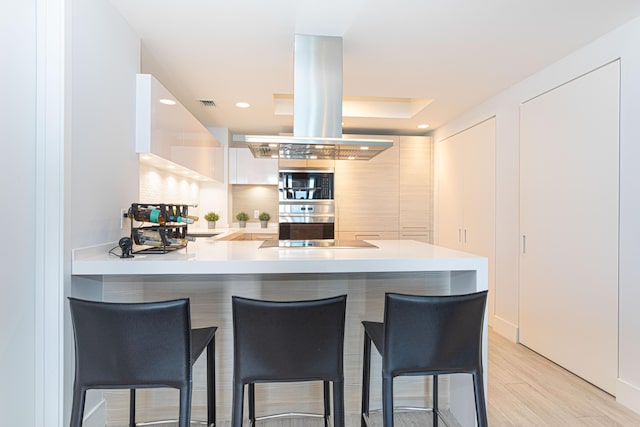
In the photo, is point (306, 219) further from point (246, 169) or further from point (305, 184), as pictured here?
point (246, 169)

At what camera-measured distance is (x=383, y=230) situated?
4.75 metres

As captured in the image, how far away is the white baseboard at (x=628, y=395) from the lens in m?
2.03

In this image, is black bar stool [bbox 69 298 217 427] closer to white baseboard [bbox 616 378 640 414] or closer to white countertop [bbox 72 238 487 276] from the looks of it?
white countertop [bbox 72 238 487 276]

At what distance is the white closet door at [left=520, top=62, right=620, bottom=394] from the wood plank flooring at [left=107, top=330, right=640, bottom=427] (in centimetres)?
13

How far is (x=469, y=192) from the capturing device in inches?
Answer: 157

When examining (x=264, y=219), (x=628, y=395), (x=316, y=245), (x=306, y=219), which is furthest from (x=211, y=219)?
(x=628, y=395)

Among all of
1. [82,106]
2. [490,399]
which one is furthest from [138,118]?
[490,399]

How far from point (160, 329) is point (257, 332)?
1.11ft

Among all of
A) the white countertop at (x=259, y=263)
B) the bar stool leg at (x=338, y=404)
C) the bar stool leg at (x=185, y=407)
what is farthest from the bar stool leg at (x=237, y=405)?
the white countertop at (x=259, y=263)

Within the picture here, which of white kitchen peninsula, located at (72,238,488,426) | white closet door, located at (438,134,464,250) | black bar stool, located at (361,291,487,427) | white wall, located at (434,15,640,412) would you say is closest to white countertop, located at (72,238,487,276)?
white kitchen peninsula, located at (72,238,488,426)

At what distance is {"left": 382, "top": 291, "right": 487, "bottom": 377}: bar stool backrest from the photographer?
131 centimetres

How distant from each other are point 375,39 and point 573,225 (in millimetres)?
1945

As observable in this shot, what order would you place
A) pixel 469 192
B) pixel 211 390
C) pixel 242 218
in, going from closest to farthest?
pixel 211 390 < pixel 469 192 < pixel 242 218

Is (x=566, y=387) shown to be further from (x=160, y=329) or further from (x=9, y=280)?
(x=9, y=280)
